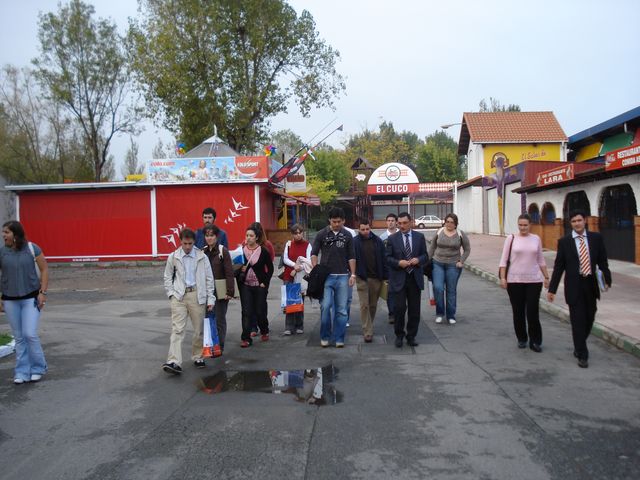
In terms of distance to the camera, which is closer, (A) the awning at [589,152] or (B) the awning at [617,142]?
(B) the awning at [617,142]

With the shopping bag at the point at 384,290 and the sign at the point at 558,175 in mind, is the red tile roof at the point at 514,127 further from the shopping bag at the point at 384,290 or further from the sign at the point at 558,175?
the shopping bag at the point at 384,290

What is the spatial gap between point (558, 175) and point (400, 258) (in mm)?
14859

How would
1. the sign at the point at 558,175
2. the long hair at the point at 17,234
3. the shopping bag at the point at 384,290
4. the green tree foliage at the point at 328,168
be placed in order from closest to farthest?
1. the long hair at the point at 17,234
2. the shopping bag at the point at 384,290
3. the sign at the point at 558,175
4. the green tree foliage at the point at 328,168

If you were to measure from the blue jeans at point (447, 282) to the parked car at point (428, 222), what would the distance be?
1672 inches

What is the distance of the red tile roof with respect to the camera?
38.5 meters

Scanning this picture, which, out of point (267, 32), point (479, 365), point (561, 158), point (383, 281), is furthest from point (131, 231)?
point (561, 158)

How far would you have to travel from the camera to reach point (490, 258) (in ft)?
68.3

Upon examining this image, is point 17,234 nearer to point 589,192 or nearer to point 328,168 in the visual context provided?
point 589,192

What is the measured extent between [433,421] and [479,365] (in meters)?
2.09

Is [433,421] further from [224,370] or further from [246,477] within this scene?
[224,370]

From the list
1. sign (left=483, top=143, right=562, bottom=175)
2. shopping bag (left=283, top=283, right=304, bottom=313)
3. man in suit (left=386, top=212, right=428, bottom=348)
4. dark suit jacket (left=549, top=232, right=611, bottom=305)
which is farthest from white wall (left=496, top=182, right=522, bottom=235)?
dark suit jacket (left=549, top=232, right=611, bottom=305)

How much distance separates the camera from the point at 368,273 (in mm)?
8133

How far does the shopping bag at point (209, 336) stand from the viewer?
23.1 feet

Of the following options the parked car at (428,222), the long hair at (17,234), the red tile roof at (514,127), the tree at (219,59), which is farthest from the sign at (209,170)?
the parked car at (428,222)
